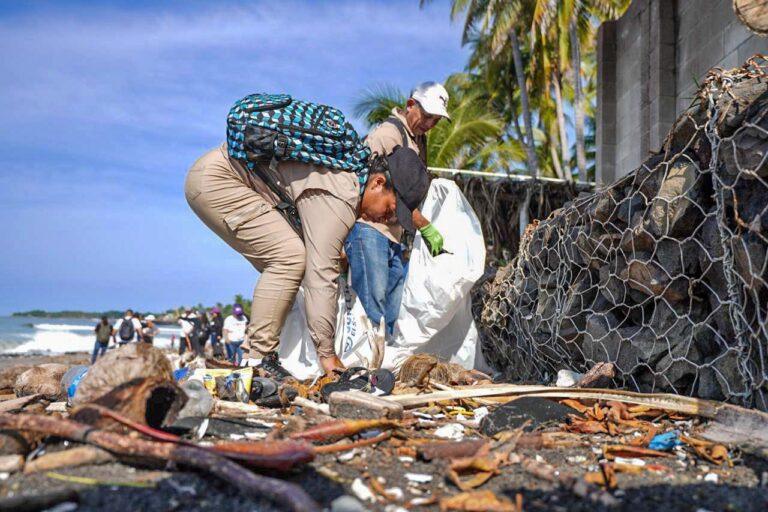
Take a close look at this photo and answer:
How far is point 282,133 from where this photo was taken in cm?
323

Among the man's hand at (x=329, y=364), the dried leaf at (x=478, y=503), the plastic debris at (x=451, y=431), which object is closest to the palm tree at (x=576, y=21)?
the man's hand at (x=329, y=364)

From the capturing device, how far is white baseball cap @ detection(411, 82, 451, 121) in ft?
12.5

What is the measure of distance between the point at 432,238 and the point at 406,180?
0.48m

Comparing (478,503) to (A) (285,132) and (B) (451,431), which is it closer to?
(B) (451,431)

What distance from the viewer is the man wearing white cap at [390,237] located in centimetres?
373

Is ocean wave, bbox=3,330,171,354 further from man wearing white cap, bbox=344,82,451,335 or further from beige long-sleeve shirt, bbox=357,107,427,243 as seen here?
beige long-sleeve shirt, bbox=357,107,427,243

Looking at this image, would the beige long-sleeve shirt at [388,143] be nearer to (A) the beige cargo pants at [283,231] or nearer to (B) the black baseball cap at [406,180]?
(B) the black baseball cap at [406,180]

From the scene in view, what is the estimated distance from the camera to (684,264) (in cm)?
258

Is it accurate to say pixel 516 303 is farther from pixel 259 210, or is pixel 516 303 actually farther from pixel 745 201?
pixel 745 201

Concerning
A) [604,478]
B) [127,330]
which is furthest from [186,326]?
[604,478]

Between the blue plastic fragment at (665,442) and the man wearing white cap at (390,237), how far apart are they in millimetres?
1998

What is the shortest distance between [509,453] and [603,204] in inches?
66.5

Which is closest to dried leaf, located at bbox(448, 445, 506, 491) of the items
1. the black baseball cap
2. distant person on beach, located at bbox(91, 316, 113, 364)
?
the black baseball cap

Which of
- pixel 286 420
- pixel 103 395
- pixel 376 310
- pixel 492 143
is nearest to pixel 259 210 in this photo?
pixel 376 310
